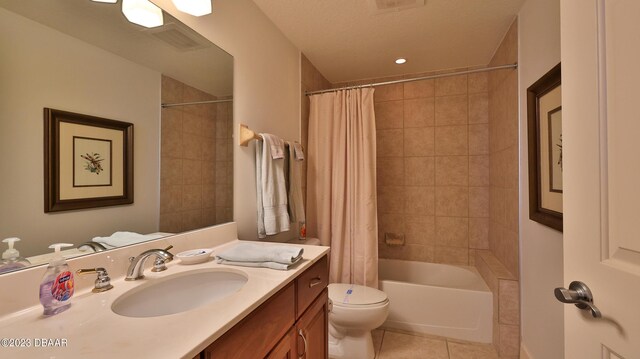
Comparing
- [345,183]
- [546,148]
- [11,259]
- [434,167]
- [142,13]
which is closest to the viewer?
[11,259]

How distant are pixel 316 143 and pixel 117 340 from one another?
1966 millimetres

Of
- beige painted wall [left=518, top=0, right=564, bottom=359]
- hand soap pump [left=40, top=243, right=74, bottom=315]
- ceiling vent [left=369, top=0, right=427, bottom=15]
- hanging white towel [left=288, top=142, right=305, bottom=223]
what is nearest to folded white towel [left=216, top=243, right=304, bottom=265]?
hand soap pump [left=40, top=243, right=74, bottom=315]

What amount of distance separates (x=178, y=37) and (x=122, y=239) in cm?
87

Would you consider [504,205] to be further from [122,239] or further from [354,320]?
[122,239]

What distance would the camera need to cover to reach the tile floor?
1.84 m

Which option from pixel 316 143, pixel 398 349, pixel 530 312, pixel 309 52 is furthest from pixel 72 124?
pixel 530 312

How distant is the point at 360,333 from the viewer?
1781 millimetres

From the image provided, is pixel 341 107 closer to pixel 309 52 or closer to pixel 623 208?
pixel 309 52

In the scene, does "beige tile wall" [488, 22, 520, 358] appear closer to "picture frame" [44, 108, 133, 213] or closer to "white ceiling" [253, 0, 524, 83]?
"white ceiling" [253, 0, 524, 83]

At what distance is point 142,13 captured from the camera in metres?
1.01

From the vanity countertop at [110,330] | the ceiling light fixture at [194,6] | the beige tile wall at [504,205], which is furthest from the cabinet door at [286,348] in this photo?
the beige tile wall at [504,205]

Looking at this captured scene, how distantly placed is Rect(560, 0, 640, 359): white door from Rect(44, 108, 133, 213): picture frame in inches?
53.3

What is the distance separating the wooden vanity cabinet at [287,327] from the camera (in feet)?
2.13

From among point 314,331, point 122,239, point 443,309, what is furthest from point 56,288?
point 443,309
